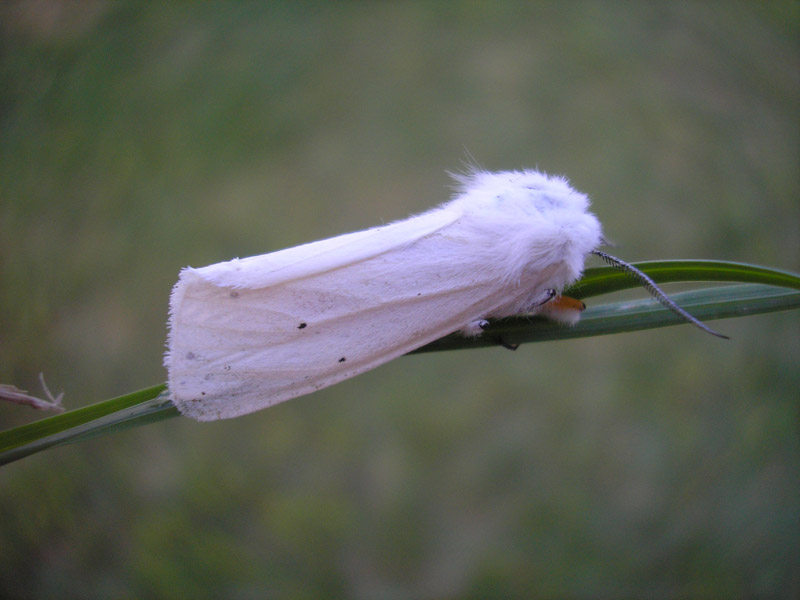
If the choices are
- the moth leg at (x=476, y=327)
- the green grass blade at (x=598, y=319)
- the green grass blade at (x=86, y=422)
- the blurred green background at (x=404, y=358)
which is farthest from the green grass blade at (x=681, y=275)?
the blurred green background at (x=404, y=358)

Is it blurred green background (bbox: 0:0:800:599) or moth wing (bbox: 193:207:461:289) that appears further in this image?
blurred green background (bbox: 0:0:800:599)


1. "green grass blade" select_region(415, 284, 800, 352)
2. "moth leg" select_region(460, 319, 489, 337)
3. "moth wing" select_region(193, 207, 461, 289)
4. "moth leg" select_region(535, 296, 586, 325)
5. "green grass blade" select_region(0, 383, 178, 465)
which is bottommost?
"green grass blade" select_region(415, 284, 800, 352)

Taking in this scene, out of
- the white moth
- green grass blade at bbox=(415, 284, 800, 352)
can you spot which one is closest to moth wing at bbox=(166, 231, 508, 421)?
the white moth

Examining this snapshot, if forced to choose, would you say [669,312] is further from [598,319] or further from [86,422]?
[86,422]

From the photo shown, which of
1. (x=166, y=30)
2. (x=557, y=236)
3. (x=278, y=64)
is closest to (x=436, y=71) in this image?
(x=278, y=64)

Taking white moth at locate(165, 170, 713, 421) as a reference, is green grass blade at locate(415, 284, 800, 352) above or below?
below

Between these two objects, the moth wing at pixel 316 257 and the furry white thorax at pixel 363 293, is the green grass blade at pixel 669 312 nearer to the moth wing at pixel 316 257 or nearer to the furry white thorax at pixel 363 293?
the furry white thorax at pixel 363 293

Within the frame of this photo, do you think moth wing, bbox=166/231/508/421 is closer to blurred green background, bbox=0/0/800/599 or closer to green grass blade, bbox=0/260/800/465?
green grass blade, bbox=0/260/800/465

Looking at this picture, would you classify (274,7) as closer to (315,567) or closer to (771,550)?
(315,567)
